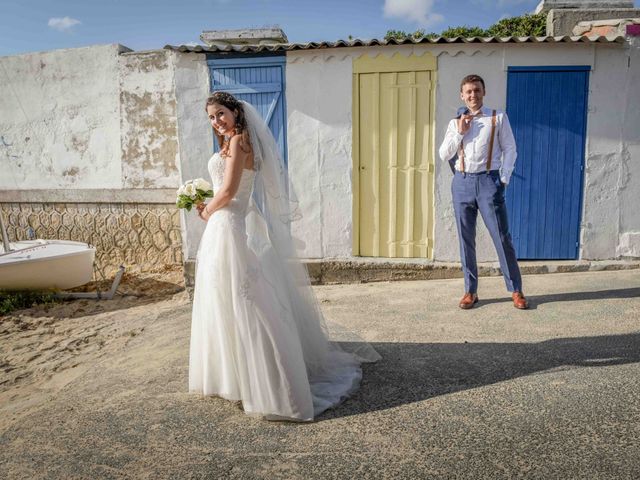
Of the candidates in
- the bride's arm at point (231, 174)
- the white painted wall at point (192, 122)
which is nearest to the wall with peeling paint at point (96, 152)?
the white painted wall at point (192, 122)

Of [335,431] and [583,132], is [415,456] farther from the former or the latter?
[583,132]

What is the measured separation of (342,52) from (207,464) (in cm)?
575

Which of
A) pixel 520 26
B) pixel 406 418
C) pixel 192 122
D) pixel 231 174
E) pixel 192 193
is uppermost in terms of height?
pixel 520 26

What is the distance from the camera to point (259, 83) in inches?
281

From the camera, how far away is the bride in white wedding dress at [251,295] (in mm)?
3025

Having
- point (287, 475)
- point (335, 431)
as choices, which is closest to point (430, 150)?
point (335, 431)

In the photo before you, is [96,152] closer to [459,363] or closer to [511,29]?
[459,363]

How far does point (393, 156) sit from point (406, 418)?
4.63m

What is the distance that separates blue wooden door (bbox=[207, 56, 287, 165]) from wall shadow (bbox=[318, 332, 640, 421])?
13.2ft

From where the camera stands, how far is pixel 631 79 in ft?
21.5

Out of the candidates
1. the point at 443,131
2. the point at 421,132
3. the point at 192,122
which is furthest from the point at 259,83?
the point at 443,131

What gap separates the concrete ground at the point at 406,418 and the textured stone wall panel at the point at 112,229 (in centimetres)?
502

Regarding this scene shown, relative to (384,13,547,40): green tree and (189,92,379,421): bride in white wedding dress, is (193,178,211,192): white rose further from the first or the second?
(384,13,547,40): green tree

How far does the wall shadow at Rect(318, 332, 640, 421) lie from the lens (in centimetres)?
332
